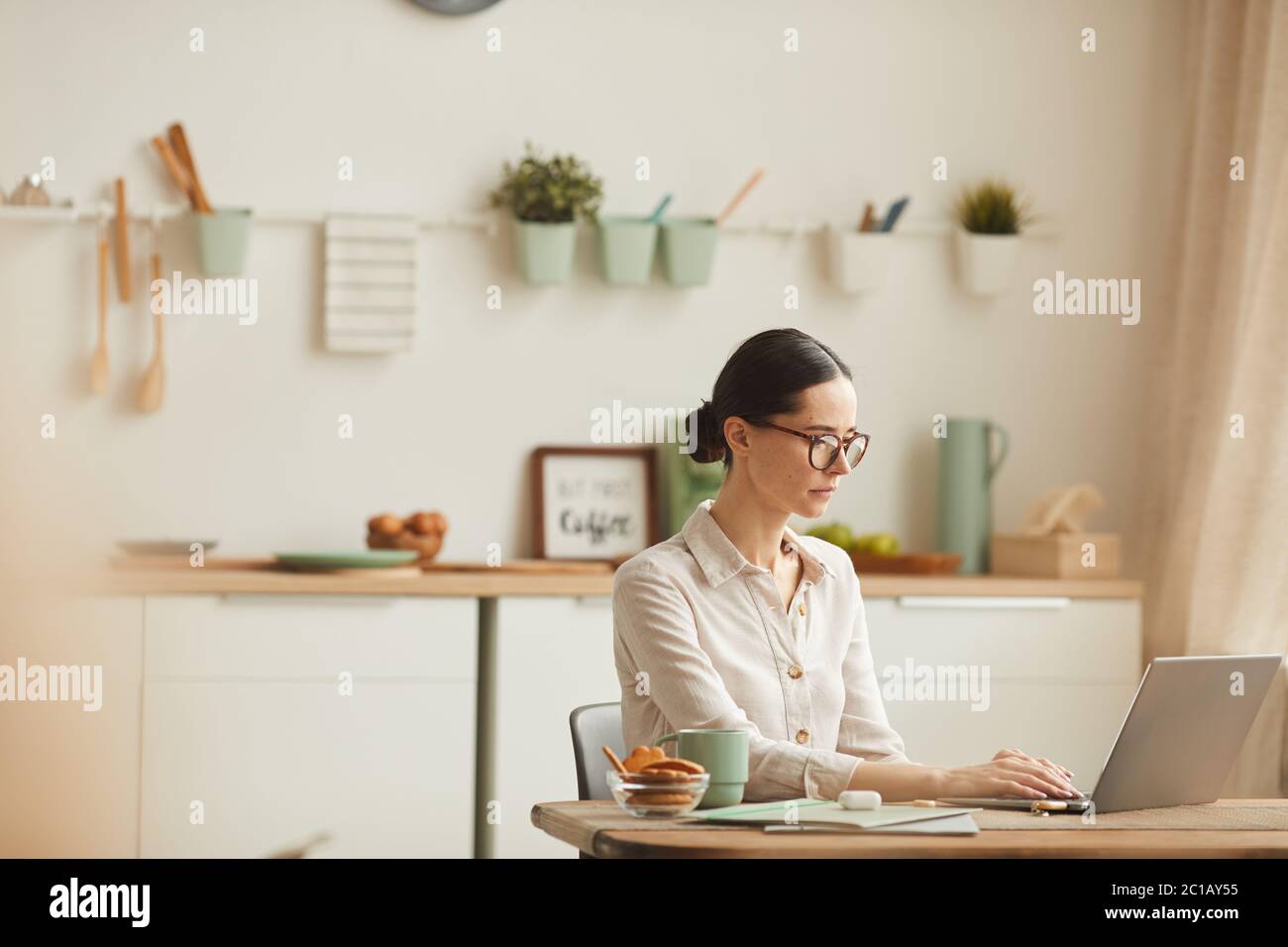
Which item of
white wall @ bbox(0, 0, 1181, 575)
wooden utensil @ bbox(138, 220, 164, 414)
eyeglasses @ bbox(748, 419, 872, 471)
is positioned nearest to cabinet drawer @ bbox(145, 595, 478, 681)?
white wall @ bbox(0, 0, 1181, 575)

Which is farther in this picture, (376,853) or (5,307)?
(5,307)

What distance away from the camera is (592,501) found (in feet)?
13.0

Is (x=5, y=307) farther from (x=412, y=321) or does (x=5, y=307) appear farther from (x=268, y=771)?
(x=268, y=771)

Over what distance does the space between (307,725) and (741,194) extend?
1713 mm

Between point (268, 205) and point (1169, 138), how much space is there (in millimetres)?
2481

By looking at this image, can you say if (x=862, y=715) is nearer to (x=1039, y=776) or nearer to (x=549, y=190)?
(x=1039, y=776)

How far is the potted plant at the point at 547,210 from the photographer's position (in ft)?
12.5

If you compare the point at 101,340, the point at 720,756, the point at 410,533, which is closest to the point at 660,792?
the point at 720,756

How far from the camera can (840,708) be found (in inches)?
85.1

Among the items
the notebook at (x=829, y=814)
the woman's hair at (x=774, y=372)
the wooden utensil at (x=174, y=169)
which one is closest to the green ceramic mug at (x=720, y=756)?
the notebook at (x=829, y=814)

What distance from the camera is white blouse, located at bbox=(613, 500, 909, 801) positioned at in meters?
2.00

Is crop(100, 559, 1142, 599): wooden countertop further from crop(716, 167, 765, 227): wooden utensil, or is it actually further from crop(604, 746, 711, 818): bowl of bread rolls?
crop(604, 746, 711, 818): bowl of bread rolls

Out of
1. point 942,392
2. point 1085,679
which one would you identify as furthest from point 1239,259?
point 1085,679

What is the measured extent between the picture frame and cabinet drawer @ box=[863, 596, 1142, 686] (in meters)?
0.69
